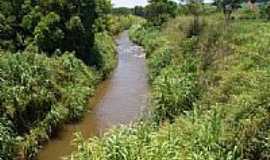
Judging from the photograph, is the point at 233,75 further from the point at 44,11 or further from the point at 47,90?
the point at 44,11

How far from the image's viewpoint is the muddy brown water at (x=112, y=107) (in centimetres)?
1778

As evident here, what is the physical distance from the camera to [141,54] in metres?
41.3

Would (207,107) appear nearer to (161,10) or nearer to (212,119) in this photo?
(212,119)

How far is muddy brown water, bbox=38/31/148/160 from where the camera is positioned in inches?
700

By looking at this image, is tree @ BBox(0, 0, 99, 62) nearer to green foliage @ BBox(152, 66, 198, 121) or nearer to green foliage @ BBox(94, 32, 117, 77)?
green foliage @ BBox(94, 32, 117, 77)

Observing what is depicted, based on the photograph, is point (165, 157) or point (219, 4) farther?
point (219, 4)

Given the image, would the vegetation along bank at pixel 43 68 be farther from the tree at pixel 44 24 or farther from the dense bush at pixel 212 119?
the dense bush at pixel 212 119

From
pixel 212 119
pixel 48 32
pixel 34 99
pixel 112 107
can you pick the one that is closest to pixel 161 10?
pixel 48 32

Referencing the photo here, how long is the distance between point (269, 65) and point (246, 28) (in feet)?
31.5

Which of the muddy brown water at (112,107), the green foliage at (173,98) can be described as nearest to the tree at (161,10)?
the muddy brown water at (112,107)

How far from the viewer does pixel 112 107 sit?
23359 millimetres

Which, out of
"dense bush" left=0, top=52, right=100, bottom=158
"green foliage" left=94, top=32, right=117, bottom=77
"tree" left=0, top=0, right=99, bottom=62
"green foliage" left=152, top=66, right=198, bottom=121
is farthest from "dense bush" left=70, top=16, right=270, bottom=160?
"green foliage" left=94, top=32, right=117, bottom=77

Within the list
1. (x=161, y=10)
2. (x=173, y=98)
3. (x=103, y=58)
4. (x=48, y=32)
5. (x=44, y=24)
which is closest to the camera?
(x=173, y=98)

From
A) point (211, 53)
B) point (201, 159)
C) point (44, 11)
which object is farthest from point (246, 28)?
point (201, 159)
